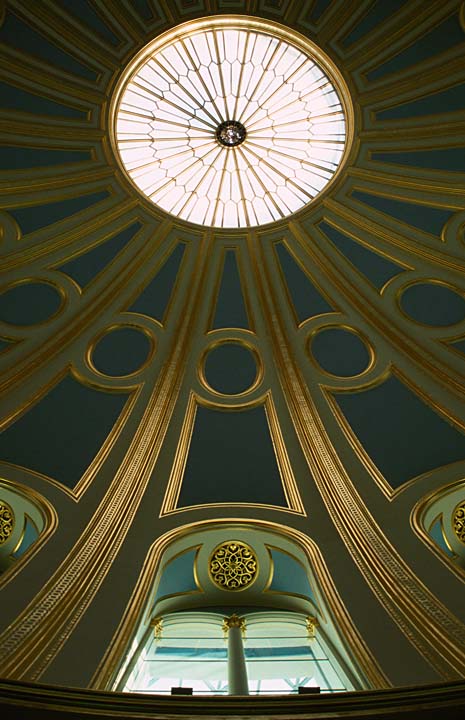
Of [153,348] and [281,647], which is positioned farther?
[153,348]

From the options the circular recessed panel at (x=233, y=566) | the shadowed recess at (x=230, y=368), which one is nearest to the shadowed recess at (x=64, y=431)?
the shadowed recess at (x=230, y=368)

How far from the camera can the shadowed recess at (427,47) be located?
9688mm

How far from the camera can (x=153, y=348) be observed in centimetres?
1112

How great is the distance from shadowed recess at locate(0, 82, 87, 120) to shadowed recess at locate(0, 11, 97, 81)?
1.80ft

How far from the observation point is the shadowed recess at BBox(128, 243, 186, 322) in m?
11.5

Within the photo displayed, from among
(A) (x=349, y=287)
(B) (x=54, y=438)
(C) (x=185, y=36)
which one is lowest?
(B) (x=54, y=438)

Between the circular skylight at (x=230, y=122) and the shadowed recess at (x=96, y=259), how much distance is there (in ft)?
2.83

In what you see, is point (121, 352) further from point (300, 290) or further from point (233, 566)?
point (233, 566)

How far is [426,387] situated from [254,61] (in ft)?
20.5

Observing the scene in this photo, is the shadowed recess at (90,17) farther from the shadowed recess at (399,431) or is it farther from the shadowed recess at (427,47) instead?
the shadowed recess at (399,431)

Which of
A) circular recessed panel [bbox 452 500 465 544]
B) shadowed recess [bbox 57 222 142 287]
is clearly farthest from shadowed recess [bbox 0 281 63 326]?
circular recessed panel [bbox 452 500 465 544]

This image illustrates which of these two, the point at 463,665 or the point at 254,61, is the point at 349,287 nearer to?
the point at 254,61

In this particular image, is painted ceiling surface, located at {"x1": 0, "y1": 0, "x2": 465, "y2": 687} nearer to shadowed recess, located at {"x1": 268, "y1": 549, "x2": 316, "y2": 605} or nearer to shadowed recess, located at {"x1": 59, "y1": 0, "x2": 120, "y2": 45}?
shadowed recess, located at {"x1": 59, "y1": 0, "x2": 120, "y2": 45}

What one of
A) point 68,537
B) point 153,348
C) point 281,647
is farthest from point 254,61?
point 281,647
